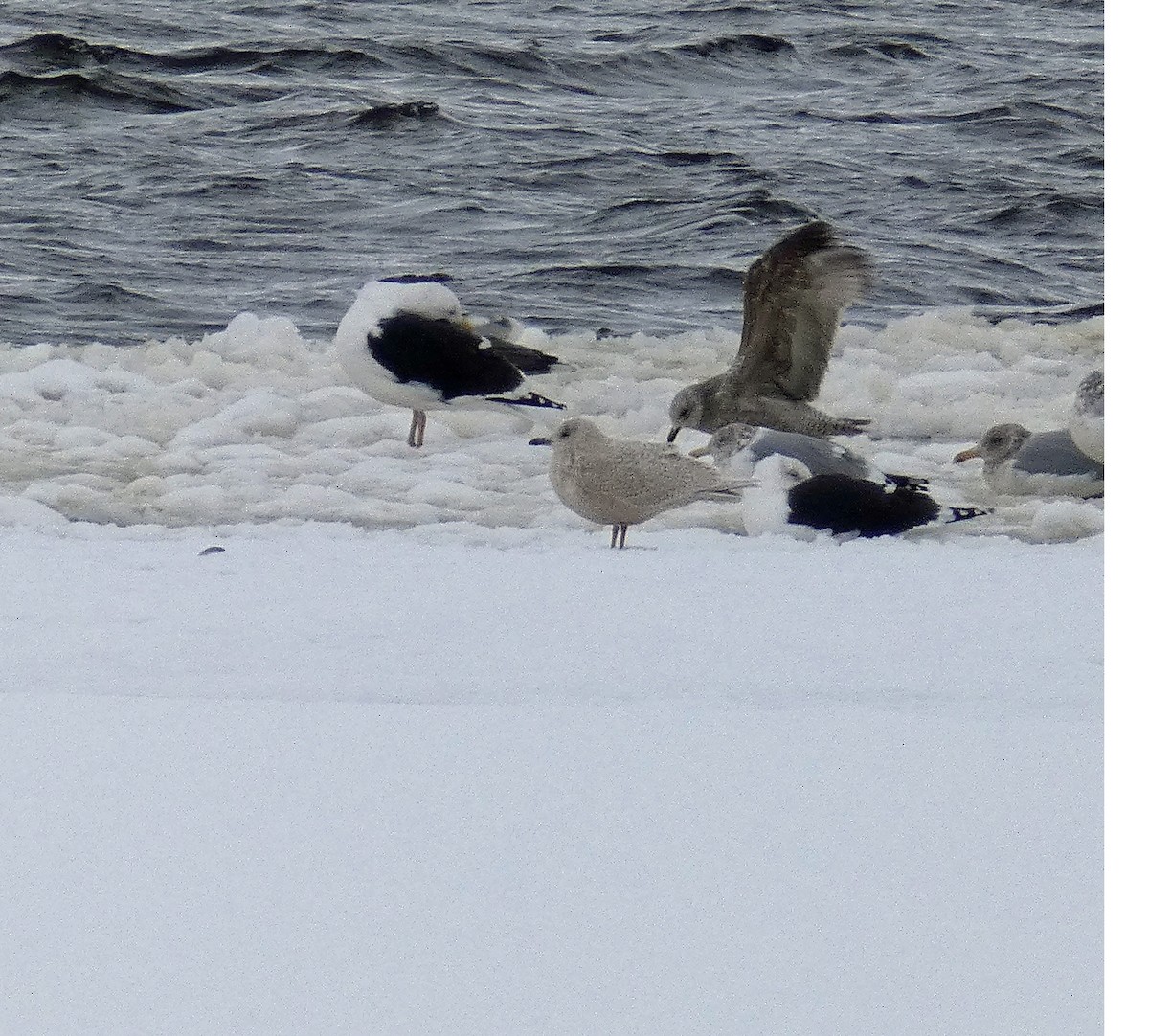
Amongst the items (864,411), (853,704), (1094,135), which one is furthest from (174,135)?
(853,704)

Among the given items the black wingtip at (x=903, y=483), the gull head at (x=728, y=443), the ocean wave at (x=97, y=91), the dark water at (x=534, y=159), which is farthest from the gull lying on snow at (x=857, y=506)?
the ocean wave at (x=97, y=91)

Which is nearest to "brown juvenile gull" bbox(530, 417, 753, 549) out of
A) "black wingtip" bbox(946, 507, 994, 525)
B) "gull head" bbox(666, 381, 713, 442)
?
"black wingtip" bbox(946, 507, 994, 525)

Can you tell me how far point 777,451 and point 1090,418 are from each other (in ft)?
1.77

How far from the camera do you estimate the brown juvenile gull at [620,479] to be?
7.65 feet

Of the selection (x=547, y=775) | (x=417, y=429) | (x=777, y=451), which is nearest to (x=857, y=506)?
(x=777, y=451)

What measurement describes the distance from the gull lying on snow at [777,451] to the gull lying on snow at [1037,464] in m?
0.33

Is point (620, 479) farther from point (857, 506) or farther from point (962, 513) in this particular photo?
point (962, 513)

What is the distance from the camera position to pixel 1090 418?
2.64m

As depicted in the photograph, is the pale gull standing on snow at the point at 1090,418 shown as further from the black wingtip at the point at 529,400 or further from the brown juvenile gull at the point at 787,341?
the black wingtip at the point at 529,400

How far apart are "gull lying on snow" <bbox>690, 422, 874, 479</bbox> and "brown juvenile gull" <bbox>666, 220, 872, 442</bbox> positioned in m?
0.43

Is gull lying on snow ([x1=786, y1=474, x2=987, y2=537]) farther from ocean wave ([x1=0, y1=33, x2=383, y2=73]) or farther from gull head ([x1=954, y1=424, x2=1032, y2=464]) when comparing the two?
ocean wave ([x1=0, y1=33, x2=383, y2=73])

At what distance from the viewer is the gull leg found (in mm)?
3008

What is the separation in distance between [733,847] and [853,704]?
37cm

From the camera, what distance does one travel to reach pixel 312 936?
1062mm
